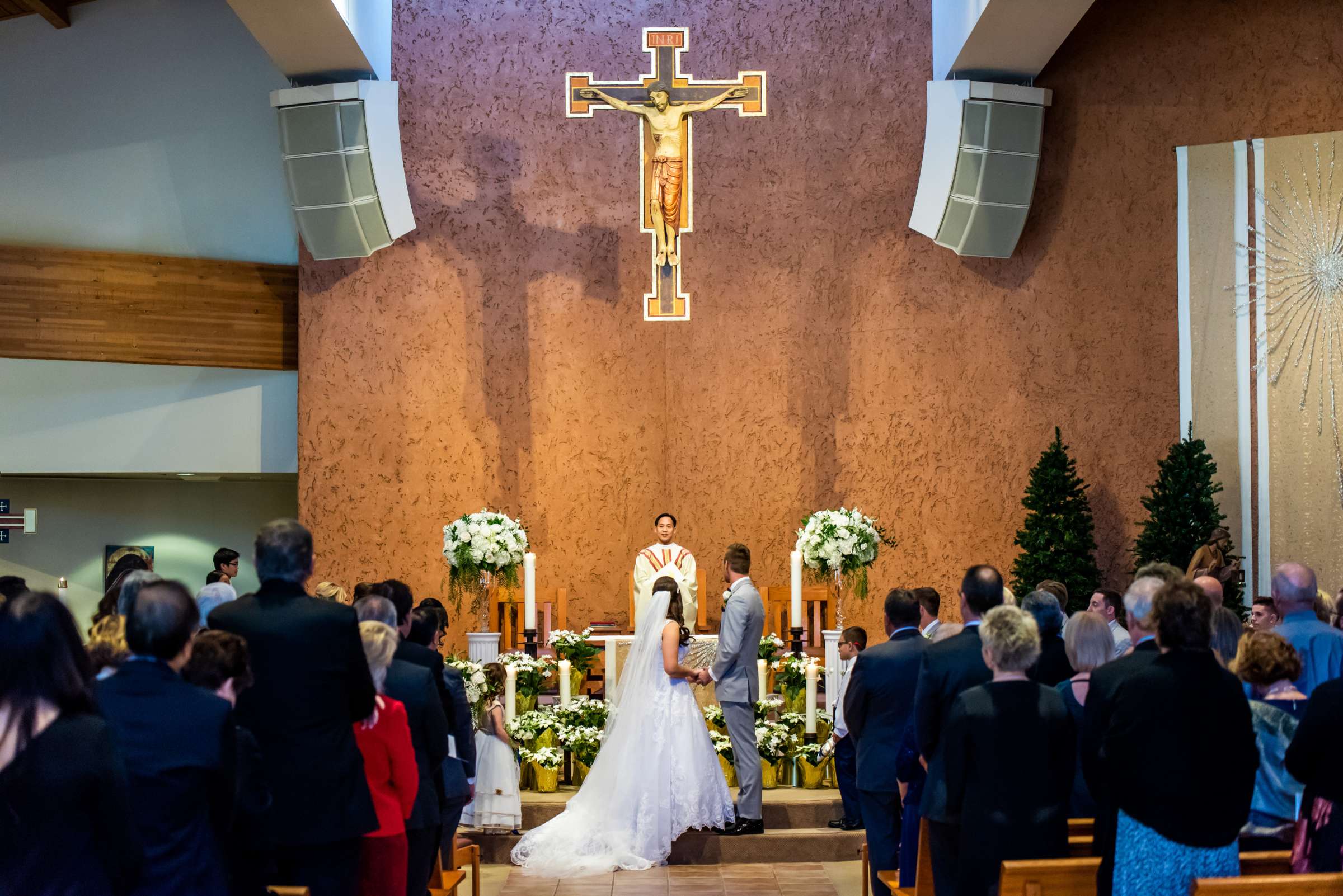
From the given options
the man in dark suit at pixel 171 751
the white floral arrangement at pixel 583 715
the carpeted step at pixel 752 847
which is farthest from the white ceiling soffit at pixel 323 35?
the man in dark suit at pixel 171 751

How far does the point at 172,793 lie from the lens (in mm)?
2865

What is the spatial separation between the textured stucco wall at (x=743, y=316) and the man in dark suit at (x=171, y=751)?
7.59 m

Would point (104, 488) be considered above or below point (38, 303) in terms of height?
below

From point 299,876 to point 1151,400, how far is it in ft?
27.4

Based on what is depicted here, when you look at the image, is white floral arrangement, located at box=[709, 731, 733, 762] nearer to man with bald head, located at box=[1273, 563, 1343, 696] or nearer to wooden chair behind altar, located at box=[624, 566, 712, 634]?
wooden chair behind altar, located at box=[624, 566, 712, 634]

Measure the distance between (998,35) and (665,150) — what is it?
8.59 feet

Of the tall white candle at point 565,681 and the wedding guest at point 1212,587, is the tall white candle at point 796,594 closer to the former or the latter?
the tall white candle at point 565,681

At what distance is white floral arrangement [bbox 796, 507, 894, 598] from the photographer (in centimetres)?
850

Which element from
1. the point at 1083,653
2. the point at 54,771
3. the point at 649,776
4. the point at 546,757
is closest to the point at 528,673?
the point at 546,757

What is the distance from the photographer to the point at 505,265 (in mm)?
10828

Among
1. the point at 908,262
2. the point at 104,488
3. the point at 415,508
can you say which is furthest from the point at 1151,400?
the point at 104,488

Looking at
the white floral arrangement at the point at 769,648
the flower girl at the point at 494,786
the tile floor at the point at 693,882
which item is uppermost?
the white floral arrangement at the point at 769,648

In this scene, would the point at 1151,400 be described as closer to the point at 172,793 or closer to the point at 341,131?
the point at 341,131

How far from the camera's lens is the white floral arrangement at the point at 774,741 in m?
7.62
